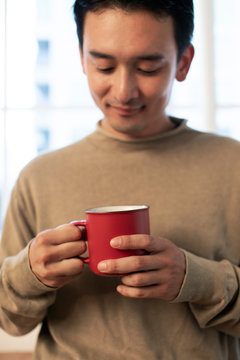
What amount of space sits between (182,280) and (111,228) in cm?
21

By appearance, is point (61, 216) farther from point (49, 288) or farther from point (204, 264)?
point (204, 264)

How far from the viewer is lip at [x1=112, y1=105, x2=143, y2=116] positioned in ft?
3.16

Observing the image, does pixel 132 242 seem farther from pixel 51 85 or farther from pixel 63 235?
pixel 51 85

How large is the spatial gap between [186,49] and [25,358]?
1.57 metres

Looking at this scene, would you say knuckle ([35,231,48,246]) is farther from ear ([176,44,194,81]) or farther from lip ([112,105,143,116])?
ear ([176,44,194,81])

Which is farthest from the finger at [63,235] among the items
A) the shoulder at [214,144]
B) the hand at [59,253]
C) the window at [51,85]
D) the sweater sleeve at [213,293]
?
the window at [51,85]

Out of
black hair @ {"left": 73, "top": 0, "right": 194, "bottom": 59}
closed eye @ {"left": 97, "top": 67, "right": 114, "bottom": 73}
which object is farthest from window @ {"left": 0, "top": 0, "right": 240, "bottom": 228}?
closed eye @ {"left": 97, "top": 67, "right": 114, "bottom": 73}

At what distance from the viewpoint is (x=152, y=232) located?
3.27ft

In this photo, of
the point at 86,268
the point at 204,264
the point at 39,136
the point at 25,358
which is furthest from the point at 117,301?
the point at 39,136

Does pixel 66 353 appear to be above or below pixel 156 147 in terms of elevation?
below

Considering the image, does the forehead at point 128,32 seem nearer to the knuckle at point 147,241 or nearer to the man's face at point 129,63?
the man's face at point 129,63

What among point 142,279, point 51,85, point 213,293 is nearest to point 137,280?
point 142,279

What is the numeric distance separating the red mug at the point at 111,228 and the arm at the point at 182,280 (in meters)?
0.02

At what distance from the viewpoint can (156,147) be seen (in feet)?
3.61
